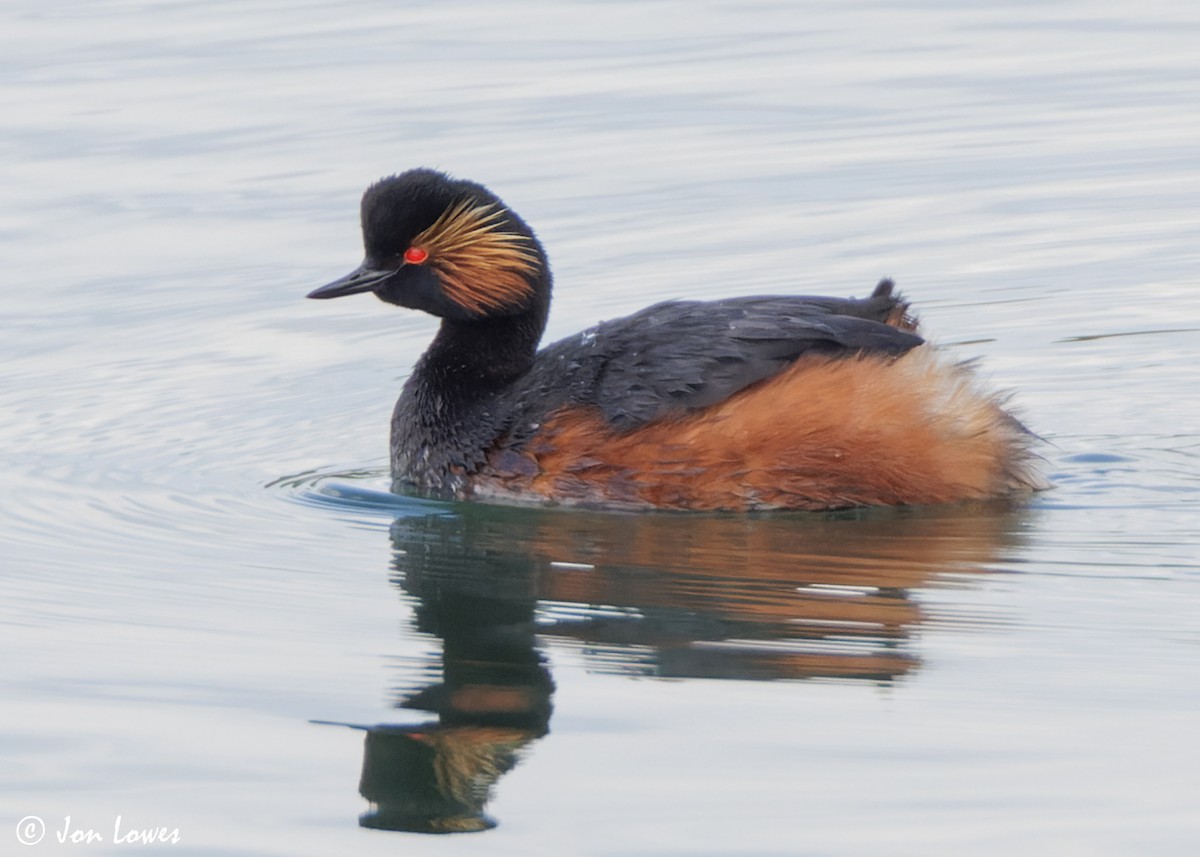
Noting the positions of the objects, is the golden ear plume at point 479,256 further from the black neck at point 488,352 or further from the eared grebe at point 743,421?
the eared grebe at point 743,421

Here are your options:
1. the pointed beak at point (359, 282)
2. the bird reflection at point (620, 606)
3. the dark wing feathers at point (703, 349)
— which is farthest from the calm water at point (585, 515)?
the pointed beak at point (359, 282)

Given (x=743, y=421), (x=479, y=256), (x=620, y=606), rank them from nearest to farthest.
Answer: (x=620, y=606)
(x=743, y=421)
(x=479, y=256)

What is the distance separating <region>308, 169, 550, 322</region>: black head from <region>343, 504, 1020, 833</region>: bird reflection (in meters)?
0.99

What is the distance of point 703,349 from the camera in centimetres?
833

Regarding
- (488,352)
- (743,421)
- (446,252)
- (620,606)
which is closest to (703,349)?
(743,421)

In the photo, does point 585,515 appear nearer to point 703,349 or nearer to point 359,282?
point 703,349

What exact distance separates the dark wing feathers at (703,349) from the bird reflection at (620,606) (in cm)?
46

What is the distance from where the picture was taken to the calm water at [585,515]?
5.54 meters

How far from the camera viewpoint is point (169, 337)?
11.1 m

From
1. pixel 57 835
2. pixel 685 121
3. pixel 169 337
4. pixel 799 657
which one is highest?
pixel 685 121

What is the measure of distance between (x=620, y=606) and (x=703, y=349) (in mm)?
1570

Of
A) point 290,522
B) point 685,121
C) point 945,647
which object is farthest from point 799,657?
point 685,121

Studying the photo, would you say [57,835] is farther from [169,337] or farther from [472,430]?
[169,337]

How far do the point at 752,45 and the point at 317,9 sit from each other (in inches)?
148
